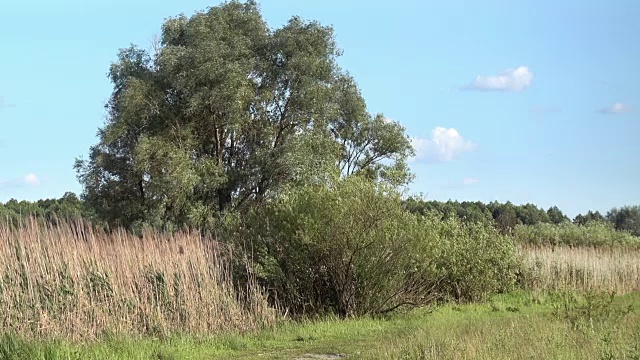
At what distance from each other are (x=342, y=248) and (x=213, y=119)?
20.3 meters

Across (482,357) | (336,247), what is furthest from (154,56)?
(482,357)

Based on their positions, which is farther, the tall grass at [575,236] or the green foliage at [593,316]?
the tall grass at [575,236]

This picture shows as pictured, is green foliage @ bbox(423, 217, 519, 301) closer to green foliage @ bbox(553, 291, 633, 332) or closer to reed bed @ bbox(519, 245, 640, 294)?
reed bed @ bbox(519, 245, 640, 294)

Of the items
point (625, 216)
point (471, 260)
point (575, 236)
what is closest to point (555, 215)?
point (625, 216)

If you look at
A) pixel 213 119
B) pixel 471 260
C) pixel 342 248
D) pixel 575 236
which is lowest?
pixel 471 260

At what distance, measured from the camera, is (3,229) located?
13.9 metres

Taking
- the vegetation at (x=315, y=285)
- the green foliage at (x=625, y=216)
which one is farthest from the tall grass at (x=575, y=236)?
the green foliage at (x=625, y=216)

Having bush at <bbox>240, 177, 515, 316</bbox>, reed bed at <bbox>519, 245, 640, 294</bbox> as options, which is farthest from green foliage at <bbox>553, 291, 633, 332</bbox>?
reed bed at <bbox>519, 245, 640, 294</bbox>

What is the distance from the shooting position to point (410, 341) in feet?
36.9

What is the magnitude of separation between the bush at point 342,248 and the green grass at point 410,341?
32.6 inches

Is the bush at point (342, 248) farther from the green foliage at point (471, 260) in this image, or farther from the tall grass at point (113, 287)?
the green foliage at point (471, 260)

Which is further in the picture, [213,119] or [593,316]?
[213,119]

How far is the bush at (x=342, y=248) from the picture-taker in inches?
627

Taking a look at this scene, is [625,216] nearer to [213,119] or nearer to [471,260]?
[213,119]
